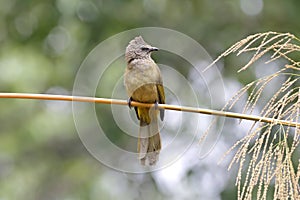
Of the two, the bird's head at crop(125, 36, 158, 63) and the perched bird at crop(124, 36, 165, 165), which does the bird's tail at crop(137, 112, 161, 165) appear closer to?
the perched bird at crop(124, 36, 165, 165)

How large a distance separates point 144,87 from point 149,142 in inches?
13.9

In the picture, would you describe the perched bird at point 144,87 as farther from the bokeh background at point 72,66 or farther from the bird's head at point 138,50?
the bokeh background at point 72,66

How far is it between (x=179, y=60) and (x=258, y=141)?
16.9 feet

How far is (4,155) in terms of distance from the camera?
24.7 ft

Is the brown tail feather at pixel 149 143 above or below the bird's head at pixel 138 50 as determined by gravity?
below

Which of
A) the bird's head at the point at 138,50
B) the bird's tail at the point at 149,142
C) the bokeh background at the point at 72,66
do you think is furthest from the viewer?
the bokeh background at the point at 72,66

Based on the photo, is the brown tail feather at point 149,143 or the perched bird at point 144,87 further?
the perched bird at point 144,87

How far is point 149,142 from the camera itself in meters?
3.74

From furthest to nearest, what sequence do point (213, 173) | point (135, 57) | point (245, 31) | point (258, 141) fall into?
point (245, 31), point (213, 173), point (135, 57), point (258, 141)

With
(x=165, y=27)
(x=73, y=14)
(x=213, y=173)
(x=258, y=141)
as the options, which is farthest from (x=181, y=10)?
(x=258, y=141)

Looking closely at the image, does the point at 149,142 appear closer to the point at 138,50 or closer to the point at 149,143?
the point at 149,143

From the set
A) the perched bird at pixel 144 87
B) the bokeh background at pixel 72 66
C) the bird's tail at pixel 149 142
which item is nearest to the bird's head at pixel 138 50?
the perched bird at pixel 144 87

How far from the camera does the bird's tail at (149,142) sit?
3.63 meters

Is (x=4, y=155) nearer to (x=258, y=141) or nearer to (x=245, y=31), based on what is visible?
(x=245, y=31)
